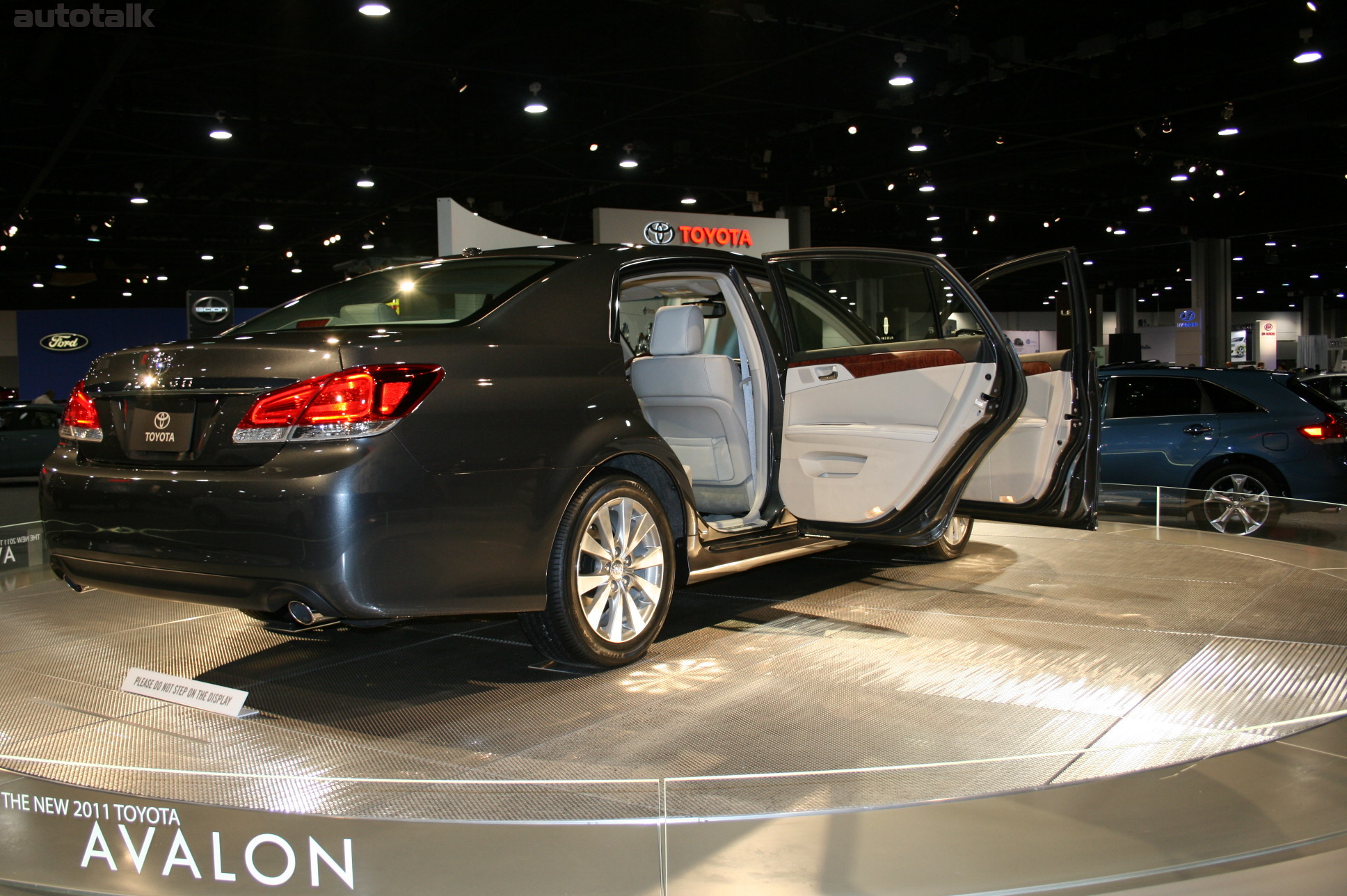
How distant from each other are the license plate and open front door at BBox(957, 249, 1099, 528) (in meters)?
2.89

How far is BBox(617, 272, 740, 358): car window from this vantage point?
401 cm

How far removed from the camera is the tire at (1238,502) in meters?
5.90

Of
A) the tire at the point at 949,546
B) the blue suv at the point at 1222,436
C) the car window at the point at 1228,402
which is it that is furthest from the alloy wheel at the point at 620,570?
the car window at the point at 1228,402

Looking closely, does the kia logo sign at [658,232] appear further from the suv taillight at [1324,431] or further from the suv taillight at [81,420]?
the suv taillight at [81,420]

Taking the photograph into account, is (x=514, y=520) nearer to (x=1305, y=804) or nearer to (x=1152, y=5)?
(x=1305, y=804)

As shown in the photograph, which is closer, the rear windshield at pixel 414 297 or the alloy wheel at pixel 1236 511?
the rear windshield at pixel 414 297

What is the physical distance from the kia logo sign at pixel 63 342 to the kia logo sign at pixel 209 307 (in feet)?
62.1

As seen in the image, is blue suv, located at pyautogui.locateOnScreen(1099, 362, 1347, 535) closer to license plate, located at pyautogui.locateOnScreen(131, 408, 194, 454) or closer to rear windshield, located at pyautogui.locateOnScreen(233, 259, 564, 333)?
rear windshield, located at pyautogui.locateOnScreen(233, 259, 564, 333)

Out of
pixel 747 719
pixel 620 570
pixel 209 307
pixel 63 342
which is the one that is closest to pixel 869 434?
pixel 620 570

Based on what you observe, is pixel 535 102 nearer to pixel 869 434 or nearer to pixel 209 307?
pixel 209 307

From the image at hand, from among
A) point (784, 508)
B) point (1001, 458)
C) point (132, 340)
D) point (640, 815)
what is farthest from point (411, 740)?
point (132, 340)

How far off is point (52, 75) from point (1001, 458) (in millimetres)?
10722

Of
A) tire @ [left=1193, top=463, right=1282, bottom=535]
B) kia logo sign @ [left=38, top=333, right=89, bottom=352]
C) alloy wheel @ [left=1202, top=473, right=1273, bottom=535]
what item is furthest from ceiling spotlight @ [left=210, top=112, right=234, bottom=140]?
kia logo sign @ [left=38, top=333, right=89, bottom=352]

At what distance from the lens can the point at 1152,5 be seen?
1027cm
